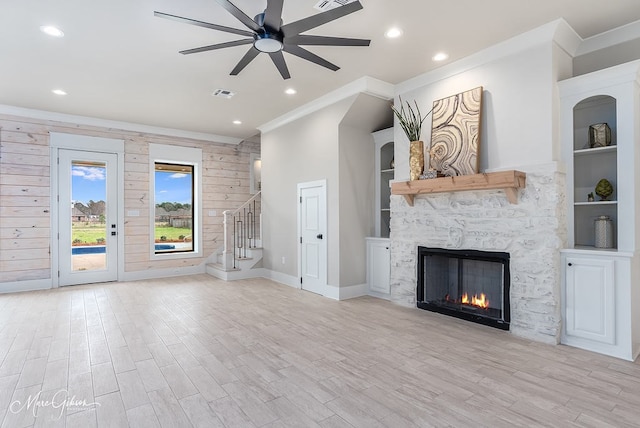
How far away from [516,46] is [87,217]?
7514 millimetres

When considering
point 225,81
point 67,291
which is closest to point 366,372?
point 225,81

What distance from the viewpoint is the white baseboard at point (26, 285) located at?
5.86 metres

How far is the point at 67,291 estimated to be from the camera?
594 centimetres

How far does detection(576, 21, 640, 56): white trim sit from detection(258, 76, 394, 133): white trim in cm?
229

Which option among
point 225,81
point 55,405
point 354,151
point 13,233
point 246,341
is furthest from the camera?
point 13,233

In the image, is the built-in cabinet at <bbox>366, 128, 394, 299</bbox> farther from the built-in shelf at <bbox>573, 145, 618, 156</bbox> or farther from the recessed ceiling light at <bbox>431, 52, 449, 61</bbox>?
the built-in shelf at <bbox>573, 145, 618, 156</bbox>

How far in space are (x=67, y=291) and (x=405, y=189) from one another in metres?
6.01

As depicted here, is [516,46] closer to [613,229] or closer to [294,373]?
[613,229]

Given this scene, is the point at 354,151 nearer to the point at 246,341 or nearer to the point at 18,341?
the point at 246,341

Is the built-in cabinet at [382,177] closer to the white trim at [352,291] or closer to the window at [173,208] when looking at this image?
the white trim at [352,291]

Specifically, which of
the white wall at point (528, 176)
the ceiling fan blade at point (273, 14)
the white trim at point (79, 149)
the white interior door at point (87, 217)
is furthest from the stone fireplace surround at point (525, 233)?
the white interior door at point (87, 217)

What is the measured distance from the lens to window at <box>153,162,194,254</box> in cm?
746

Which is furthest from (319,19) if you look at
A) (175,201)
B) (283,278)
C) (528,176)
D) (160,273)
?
(160,273)

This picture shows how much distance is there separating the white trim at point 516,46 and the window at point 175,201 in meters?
5.50
